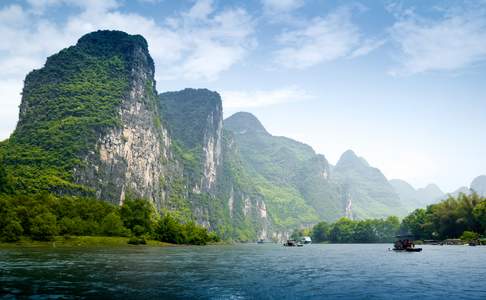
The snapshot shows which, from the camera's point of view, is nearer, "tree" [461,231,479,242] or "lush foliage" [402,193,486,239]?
"tree" [461,231,479,242]

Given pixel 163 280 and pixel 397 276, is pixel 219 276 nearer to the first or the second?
pixel 163 280

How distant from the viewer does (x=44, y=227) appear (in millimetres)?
130375

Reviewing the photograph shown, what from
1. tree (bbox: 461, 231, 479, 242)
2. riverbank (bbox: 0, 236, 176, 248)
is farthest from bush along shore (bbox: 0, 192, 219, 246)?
tree (bbox: 461, 231, 479, 242)

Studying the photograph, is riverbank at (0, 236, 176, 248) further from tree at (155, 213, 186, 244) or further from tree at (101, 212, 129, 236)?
tree at (155, 213, 186, 244)

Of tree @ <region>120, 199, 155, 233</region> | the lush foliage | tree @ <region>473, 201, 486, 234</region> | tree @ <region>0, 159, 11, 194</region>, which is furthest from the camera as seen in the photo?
the lush foliage

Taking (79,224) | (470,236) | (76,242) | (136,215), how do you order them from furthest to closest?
(136,215), (470,236), (79,224), (76,242)

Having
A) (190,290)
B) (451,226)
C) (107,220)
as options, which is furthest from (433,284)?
(451,226)

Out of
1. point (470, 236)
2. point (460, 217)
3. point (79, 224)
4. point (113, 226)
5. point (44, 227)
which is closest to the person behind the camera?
point (44, 227)

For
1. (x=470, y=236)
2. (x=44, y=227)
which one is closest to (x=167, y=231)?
(x=44, y=227)

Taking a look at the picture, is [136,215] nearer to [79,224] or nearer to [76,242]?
[79,224]

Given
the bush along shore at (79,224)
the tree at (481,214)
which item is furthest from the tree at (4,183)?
the tree at (481,214)

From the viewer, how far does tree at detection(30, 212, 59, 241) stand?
426 feet

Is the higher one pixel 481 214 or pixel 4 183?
pixel 4 183

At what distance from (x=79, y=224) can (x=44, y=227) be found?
61.4ft
